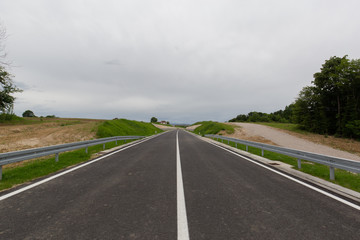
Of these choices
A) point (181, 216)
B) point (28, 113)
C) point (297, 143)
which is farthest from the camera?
point (28, 113)

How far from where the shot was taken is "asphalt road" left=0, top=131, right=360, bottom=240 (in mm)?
2260

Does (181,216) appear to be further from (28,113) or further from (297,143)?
(28,113)

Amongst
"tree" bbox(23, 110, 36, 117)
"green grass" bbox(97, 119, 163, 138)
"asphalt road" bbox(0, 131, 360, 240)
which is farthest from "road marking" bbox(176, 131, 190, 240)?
"tree" bbox(23, 110, 36, 117)

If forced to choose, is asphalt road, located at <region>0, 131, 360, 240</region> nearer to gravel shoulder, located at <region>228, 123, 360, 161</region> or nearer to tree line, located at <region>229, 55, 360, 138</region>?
gravel shoulder, located at <region>228, 123, 360, 161</region>

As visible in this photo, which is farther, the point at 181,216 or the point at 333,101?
the point at 333,101

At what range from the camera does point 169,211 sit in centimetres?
287

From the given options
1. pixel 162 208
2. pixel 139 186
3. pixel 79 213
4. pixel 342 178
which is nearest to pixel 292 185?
pixel 342 178

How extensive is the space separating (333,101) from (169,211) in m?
34.9

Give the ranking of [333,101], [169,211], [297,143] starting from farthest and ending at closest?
[333,101], [297,143], [169,211]

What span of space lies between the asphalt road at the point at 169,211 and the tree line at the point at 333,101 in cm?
2747

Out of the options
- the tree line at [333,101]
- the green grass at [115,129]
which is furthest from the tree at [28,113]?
the tree line at [333,101]

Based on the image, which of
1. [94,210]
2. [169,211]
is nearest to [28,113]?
[94,210]

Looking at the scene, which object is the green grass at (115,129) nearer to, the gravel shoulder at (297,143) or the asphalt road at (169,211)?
the asphalt road at (169,211)

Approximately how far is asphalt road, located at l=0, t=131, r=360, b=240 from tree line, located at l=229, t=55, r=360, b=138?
90.1 ft
